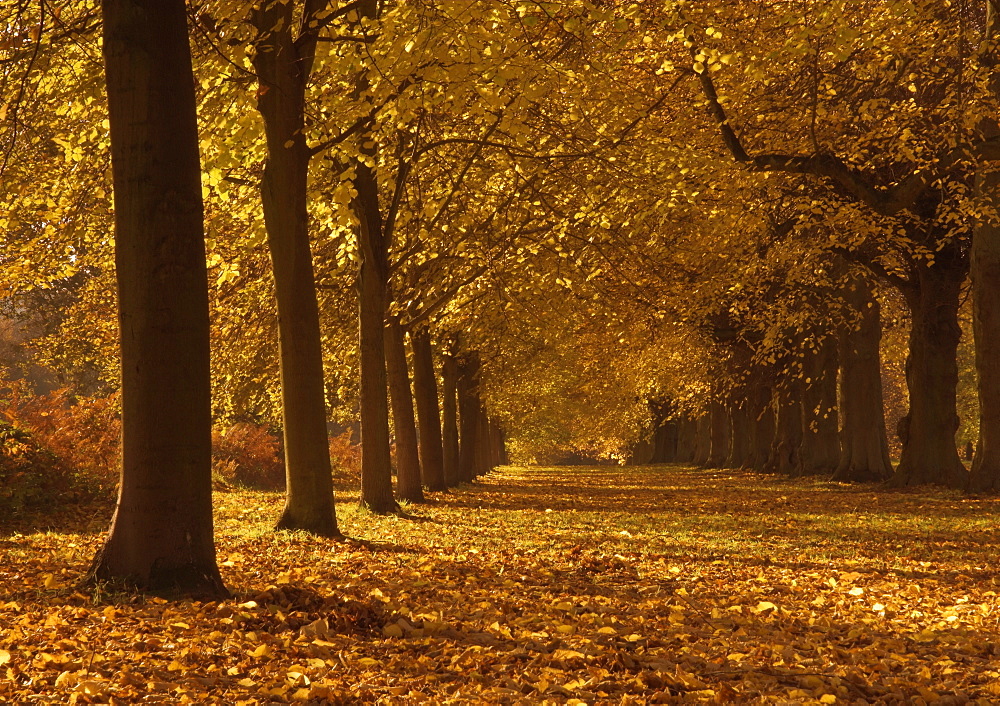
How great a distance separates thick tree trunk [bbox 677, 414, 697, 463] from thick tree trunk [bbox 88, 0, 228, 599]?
48.5 meters

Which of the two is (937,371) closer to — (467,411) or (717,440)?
(467,411)

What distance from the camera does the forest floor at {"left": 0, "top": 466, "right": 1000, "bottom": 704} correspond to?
4609mm

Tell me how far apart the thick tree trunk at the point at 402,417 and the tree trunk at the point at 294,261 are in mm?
6858

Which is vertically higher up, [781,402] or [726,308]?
[726,308]

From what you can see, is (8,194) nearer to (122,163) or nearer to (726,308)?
(122,163)

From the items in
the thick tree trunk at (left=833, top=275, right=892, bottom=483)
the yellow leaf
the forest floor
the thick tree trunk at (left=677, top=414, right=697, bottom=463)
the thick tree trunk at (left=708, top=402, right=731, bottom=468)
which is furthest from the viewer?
the thick tree trunk at (left=677, top=414, right=697, bottom=463)

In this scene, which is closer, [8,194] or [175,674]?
[175,674]

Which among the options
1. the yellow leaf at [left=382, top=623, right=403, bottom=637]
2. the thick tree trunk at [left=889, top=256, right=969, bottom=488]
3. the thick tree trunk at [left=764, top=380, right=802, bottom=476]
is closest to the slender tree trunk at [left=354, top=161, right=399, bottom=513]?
the yellow leaf at [left=382, top=623, right=403, bottom=637]

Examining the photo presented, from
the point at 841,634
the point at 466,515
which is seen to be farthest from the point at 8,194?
the point at 841,634

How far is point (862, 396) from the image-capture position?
22.3 meters

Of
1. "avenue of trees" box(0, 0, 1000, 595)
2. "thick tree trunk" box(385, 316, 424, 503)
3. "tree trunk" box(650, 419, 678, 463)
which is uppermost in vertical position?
"avenue of trees" box(0, 0, 1000, 595)

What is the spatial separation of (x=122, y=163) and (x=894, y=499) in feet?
52.5

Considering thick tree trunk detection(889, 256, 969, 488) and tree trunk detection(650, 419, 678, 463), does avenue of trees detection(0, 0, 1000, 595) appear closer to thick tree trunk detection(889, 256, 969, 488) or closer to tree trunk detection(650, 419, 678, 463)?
thick tree trunk detection(889, 256, 969, 488)

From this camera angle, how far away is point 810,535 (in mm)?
12492
